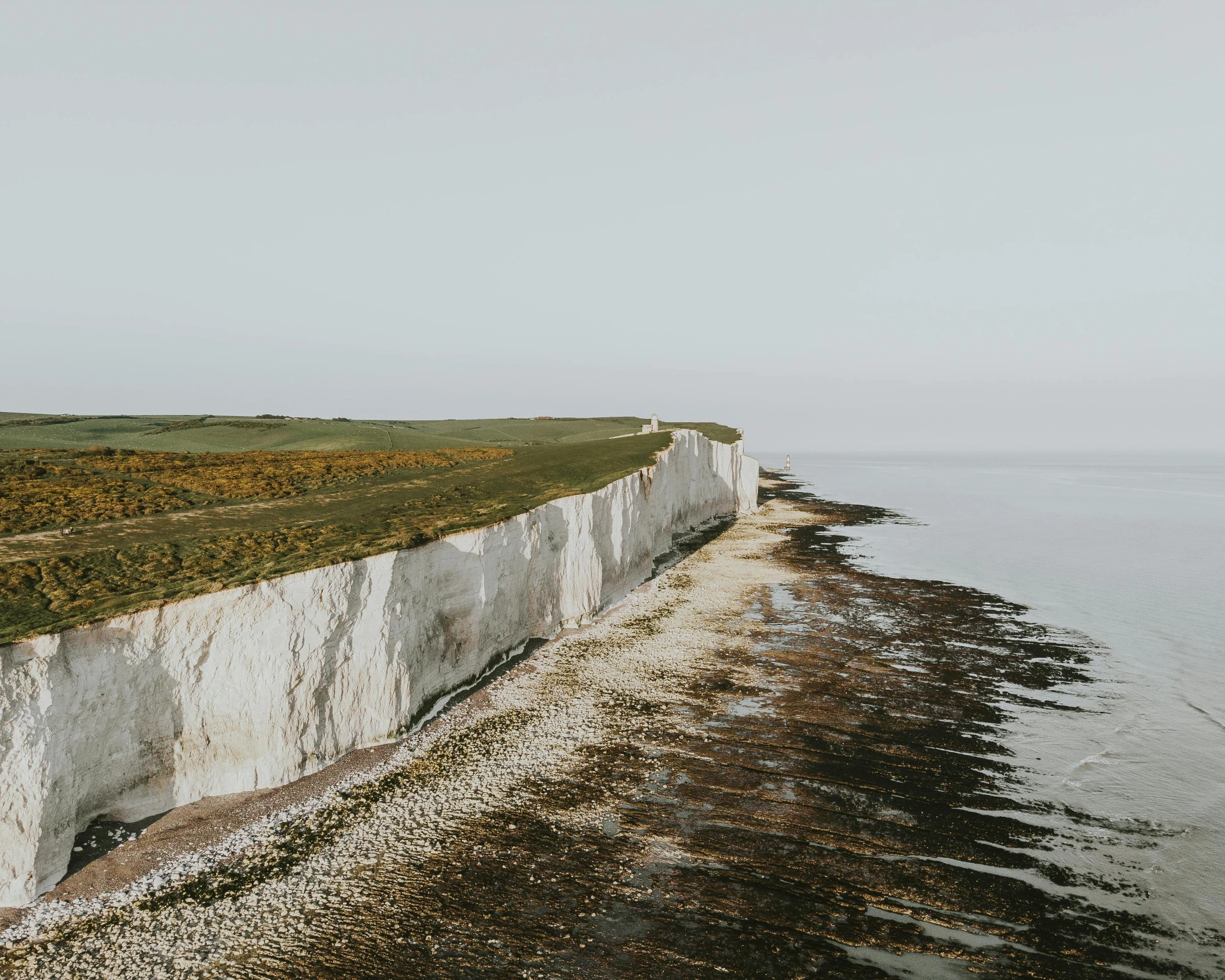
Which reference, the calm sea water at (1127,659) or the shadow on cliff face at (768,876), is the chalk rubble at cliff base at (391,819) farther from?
the calm sea water at (1127,659)

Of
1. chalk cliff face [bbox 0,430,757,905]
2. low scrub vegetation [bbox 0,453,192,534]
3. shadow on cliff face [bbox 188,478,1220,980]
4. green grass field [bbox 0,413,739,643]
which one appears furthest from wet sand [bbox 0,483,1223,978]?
low scrub vegetation [bbox 0,453,192,534]

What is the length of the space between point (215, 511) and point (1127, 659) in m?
29.7

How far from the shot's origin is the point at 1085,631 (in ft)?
79.6

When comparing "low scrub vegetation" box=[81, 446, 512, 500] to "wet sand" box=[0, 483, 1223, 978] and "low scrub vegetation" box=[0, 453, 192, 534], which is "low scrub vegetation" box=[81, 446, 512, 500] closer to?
"low scrub vegetation" box=[0, 453, 192, 534]

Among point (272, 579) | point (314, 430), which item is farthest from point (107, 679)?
point (314, 430)

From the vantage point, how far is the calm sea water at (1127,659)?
10.9 m

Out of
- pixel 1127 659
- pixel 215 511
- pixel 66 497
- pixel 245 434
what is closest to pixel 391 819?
pixel 215 511

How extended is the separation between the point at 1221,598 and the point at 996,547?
14.4m

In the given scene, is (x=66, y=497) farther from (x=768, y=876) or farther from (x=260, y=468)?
(x=768, y=876)

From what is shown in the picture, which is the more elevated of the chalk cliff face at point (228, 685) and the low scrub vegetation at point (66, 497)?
the low scrub vegetation at point (66, 497)

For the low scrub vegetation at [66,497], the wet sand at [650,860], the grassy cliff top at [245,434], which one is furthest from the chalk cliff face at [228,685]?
the grassy cliff top at [245,434]

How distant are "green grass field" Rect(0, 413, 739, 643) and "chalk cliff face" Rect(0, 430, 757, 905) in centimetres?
51

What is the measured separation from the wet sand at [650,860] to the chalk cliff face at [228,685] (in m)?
0.77

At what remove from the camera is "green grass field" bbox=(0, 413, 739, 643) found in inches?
478
